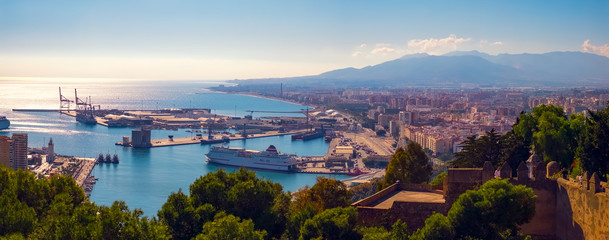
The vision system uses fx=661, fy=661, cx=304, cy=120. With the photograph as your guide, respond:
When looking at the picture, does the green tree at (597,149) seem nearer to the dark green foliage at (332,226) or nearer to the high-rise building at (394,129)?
the dark green foliage at (332,226)

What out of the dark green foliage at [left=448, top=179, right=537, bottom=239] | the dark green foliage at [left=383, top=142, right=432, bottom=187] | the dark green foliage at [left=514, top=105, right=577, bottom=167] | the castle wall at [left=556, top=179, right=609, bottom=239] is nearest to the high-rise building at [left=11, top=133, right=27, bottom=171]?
the dark green foliage at [left=383, top=142, right=432, bottom=187]

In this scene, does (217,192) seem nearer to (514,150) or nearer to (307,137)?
(514,150)

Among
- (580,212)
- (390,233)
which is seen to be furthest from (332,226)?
(580,212)

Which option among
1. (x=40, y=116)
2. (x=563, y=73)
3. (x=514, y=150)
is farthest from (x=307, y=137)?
(x=563, y=73)

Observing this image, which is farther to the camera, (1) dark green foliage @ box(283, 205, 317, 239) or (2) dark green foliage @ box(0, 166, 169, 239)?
(1) dark green foliage @ box(283, 205, 317, 239)

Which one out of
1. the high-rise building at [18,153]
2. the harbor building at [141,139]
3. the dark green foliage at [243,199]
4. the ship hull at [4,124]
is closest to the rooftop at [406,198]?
the dark green foliage at [243,199]

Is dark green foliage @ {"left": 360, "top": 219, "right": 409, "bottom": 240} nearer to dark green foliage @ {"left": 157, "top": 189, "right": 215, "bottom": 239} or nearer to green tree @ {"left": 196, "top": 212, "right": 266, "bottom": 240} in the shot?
green tree @ {"left": 196, "top": 212, "right": 266, "bottom": 240}
